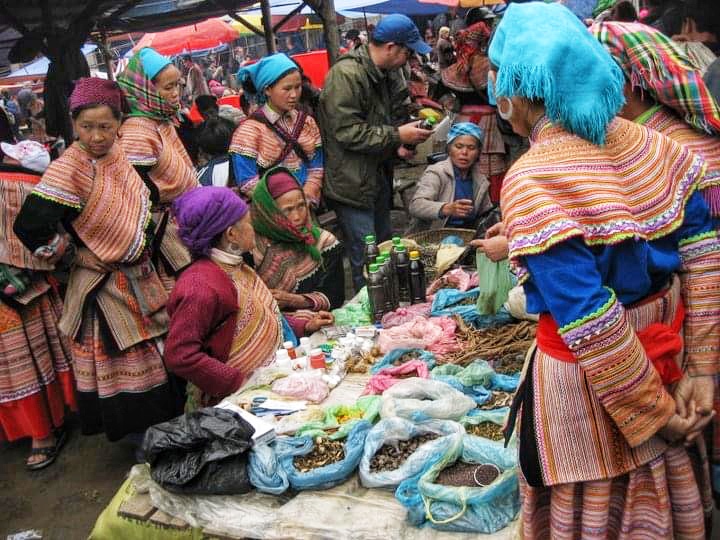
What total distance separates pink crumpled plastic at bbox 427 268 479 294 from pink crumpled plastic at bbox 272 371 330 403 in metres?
1.17

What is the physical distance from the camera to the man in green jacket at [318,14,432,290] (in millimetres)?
4609

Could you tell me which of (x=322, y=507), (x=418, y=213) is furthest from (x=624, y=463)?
(x=418, y=213)

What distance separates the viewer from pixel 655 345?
158 centimetres

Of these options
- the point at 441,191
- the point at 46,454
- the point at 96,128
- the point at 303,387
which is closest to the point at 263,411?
the point at 303,387

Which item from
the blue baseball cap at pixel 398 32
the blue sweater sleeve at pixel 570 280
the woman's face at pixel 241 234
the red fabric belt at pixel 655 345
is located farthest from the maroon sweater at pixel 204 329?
the blue baseball cap at pixel 398 32

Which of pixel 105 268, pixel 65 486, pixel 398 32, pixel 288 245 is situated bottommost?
pixel 65 486

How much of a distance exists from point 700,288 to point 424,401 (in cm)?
115

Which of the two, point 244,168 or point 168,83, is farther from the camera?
point 244,168

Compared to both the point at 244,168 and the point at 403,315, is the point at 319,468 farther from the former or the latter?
the point at 244,168

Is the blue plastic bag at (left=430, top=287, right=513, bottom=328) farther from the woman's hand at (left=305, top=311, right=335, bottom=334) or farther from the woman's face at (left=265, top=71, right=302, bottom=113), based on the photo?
the woman's face at (left=265, top=71, right=302, bottom=113)

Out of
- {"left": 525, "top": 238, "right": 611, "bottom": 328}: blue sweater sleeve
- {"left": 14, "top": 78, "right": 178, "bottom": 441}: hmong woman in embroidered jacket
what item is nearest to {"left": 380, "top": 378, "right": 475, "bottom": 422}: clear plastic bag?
{"left": 525, "top": 238, "right": 611, "bottom": 328}: blue sweater sleeve

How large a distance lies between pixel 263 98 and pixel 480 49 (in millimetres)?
1932

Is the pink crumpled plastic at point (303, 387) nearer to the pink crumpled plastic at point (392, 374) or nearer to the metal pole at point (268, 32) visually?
the pink crumpled plastic at point (392, 374)

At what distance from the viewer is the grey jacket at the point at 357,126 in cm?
464
